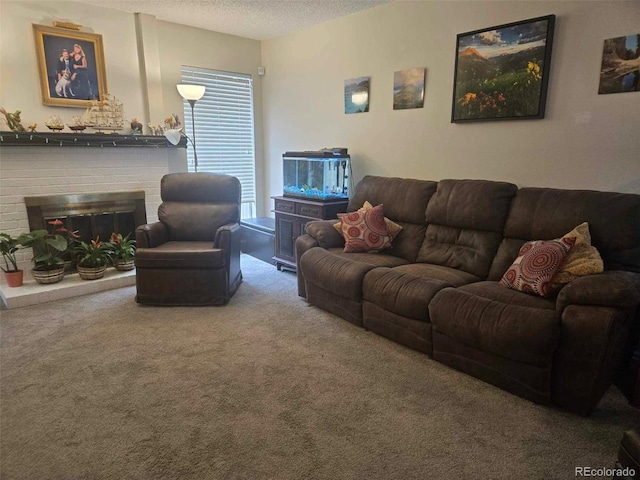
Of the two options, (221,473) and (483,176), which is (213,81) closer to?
(483,176)

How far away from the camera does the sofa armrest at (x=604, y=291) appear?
5.85ft

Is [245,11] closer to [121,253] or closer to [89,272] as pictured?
[121,253]

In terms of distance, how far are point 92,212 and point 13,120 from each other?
38.9 inches

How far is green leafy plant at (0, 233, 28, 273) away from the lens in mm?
3212

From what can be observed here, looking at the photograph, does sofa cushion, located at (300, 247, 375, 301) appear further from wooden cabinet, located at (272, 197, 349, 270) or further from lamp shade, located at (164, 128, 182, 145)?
lamp shade, located at (164, 128, 182, 145)

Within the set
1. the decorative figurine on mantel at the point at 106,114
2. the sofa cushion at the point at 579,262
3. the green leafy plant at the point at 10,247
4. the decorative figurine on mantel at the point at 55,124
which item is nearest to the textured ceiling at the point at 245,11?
the decorative figurine on mantel at the point at 106,114

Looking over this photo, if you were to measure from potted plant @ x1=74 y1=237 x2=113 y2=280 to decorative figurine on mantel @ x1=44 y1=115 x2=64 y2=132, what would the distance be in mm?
1049

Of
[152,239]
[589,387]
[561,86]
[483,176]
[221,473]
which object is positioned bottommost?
[221,473]

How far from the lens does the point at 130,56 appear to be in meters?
4.03

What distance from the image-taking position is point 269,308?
3.20m

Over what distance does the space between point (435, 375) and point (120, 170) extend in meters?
3.54

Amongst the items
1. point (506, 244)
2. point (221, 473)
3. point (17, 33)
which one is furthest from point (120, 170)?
point (506, 244)

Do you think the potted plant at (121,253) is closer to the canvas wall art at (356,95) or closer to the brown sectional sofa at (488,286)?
the brown sectional sofa at (488,286)

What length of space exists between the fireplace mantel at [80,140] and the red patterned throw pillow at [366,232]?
2258 millimetres
